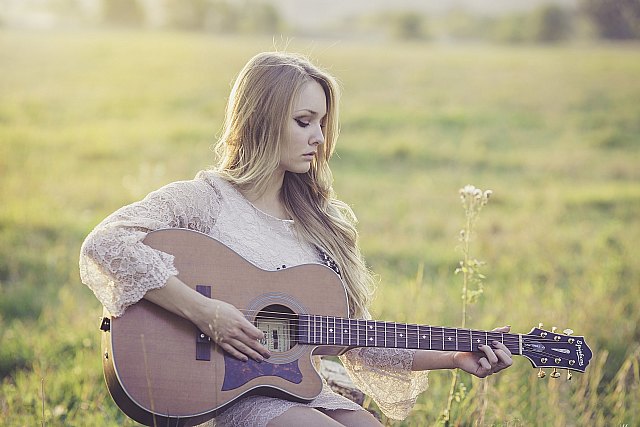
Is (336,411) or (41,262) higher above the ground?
(336,411)

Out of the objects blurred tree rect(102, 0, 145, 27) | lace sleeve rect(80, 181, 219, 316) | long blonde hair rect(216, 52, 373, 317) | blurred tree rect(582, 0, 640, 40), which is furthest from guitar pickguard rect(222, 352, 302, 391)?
blurred tree rect(102, 0, 145, 27)

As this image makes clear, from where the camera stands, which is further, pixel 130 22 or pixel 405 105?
pixel 130 22

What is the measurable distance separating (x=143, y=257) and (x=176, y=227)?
242 mm

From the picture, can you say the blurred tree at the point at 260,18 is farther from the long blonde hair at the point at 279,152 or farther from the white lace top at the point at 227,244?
the white lace top at the point at 227,244

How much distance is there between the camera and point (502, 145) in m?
13.5

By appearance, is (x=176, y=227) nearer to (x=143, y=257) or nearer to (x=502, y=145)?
(x=143, y=257)

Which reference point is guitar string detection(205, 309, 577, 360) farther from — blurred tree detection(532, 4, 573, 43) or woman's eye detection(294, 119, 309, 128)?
blurred tree detection(532, 4, 573, 43)

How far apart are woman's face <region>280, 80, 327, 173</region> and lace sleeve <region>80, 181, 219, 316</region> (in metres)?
0.55

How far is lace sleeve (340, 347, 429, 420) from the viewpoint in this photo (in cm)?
358

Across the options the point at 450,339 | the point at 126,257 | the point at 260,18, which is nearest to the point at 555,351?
the point at 450,339

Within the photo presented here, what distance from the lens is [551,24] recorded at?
77.0ft

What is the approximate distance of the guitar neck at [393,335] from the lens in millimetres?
3172

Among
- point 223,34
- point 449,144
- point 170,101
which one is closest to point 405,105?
point 449,144

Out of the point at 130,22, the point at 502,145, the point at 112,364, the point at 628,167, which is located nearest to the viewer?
the point at 112,364
